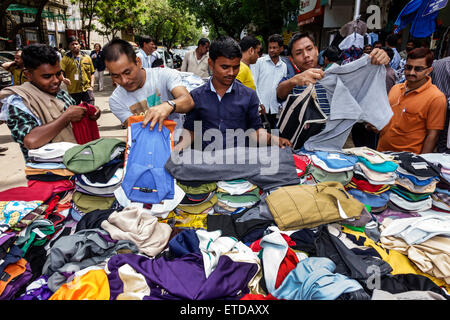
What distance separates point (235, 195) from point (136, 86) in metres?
1.34

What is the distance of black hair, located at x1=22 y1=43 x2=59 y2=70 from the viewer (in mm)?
2098

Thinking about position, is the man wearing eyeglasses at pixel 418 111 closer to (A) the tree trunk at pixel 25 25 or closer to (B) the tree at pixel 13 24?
(B) the tree at pixel 13 24

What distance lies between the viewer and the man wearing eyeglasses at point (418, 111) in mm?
2670

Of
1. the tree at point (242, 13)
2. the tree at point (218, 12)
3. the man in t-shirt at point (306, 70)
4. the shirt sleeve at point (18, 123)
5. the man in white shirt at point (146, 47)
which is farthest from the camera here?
the tree at point (218, 12)

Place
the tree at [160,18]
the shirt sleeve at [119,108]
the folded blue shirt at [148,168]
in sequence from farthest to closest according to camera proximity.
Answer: the tree at [160,18] < the shirt sleeve at [119,108] < the folded blue shirt at [148,168]

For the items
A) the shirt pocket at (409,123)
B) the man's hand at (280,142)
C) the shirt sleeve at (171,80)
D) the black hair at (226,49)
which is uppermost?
the black hair at (226,49)

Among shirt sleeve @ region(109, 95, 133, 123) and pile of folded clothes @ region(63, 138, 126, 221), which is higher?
shirt sleeve @ region(109, 95, 133, 123)

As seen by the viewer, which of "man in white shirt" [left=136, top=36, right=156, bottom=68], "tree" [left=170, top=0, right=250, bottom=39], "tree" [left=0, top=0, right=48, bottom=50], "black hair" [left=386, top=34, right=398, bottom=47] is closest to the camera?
"black hair" [left=386, top=34, right=398, bottom=47]

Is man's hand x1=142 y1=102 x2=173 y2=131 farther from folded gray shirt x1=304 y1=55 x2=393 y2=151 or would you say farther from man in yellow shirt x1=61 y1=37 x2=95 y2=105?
man in yellow shirt x1=61 y1=37 x2=95 y2=105

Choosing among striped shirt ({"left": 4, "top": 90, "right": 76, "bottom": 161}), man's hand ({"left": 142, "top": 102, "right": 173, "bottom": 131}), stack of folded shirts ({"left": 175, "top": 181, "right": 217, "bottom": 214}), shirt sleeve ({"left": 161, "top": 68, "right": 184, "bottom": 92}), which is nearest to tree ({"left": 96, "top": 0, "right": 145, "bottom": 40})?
shirt sleeve ({"left": 161, "top": 68, "right": 184, "bottom": 92})

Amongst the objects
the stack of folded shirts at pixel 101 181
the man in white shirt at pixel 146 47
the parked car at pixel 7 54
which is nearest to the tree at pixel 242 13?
the man in white shirt at pixel 146 47

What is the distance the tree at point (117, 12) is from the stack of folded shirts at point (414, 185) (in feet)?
87.4

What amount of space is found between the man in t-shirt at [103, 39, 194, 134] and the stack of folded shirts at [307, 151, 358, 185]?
1.12 m
